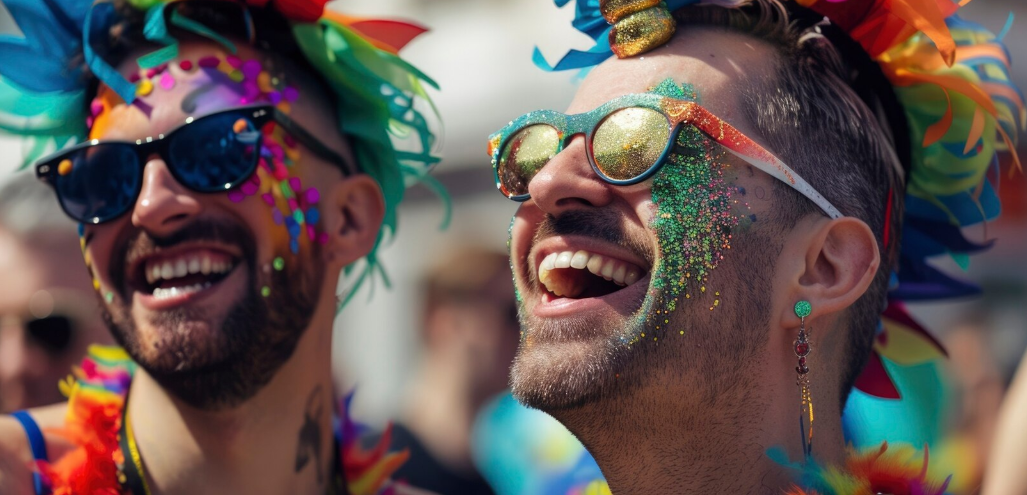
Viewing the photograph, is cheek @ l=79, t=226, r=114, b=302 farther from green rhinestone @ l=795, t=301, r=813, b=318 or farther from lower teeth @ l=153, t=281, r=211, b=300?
green rhinestone @ l=795, t=301, r=813, b=318

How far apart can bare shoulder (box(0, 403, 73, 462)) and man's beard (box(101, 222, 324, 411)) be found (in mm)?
339

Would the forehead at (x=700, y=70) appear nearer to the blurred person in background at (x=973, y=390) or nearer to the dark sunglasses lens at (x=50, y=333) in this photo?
the blurred person in background at (x=973, y=390)

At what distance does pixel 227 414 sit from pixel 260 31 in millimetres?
1206

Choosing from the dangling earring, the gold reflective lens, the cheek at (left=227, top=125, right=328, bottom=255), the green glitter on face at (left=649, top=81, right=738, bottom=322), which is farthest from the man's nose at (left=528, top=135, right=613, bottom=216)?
the cheek at (left=227, top=125, right=328, bottom=255)

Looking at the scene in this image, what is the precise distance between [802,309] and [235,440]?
1.71m

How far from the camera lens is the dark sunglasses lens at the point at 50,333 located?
513 cm

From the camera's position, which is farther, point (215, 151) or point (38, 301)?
point (38, 301)

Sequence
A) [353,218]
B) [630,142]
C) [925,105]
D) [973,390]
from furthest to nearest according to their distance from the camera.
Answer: [973,390] → [353,218] → [925,105] → [630,142]

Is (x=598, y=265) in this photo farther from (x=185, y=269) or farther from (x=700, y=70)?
(x=185, y=269)

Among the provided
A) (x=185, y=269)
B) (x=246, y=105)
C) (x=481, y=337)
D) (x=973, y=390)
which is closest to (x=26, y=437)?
(x=185, y=269)

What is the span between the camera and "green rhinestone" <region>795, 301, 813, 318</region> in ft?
8.32

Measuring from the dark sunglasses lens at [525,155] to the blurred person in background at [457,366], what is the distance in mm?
1926

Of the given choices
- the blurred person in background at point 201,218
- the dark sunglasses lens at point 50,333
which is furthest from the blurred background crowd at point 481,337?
the blurred person in background at point 201,218

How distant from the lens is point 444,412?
16.3 ft
